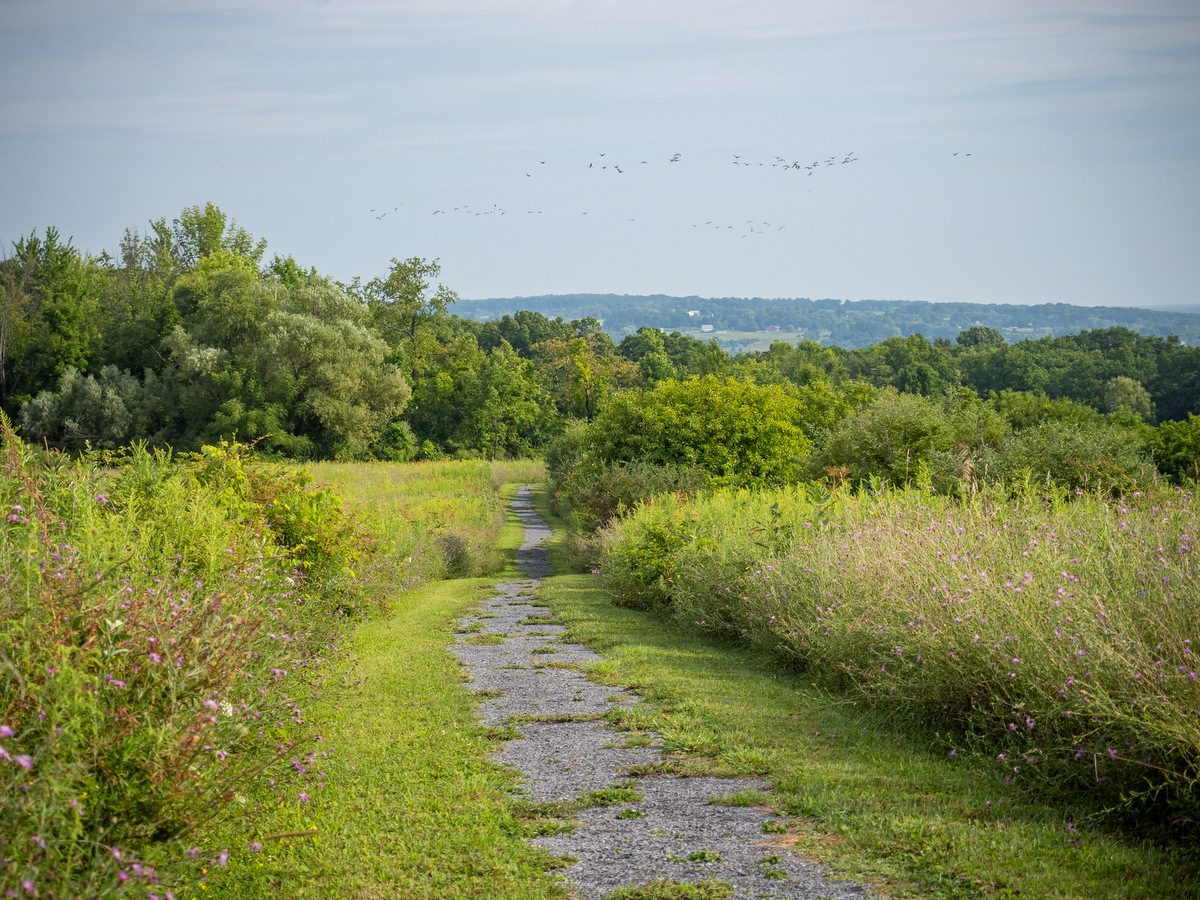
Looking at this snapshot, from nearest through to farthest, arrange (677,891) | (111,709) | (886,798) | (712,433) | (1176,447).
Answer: (111,709) → (677,891) → (886,798) → (1176,447) → (712,433)

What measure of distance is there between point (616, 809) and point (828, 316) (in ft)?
503

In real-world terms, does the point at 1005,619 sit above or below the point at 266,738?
above

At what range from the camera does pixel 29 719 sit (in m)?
3.32

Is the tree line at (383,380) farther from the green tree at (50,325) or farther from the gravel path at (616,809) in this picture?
the gravel path at (616,809)

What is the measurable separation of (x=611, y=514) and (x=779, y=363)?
6663 cm

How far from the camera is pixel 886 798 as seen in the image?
5133 mm

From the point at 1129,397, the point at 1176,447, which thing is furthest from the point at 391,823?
the point at 1129,397

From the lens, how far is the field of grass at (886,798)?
159 inches

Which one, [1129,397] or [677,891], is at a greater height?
[1129,397]

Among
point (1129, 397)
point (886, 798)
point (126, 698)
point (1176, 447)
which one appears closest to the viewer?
point (126, 698)

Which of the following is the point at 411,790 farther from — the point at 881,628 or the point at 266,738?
the point at 881,628

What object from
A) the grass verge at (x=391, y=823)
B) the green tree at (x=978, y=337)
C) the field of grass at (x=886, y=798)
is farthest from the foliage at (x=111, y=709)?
the green tree at (x=978, y=337)

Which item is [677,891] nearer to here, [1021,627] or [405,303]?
[1021,627]

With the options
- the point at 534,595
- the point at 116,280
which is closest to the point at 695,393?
the point at 534,595
